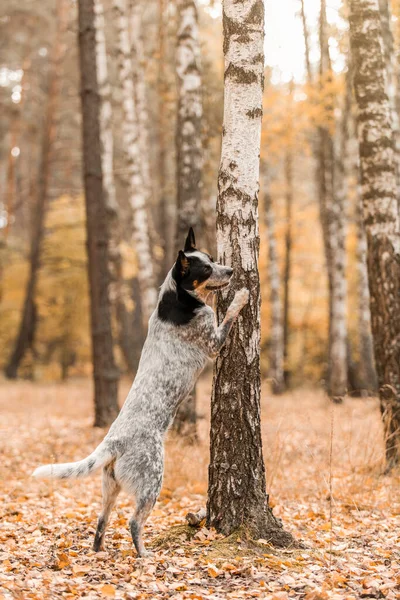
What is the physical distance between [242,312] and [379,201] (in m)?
3.21

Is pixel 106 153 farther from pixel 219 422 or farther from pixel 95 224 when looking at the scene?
pixel 219 422

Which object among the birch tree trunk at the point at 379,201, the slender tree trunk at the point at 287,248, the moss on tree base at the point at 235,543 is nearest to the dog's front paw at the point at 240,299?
the moss on tree base at the point at 235,543

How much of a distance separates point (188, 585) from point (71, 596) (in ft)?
2.50

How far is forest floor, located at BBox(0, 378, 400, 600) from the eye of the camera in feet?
13.9

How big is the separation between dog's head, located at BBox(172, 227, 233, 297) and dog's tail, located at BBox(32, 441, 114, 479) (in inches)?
55.0

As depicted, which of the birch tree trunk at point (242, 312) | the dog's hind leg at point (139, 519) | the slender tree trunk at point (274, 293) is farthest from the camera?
the slender tree trunk at point (274, 293)

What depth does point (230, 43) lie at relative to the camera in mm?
5199

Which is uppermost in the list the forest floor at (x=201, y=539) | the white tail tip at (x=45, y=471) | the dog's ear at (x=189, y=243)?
the dog's ear at (x=189, y=243)

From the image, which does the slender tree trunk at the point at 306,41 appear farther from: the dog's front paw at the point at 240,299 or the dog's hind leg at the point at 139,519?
the dog's hind leg at the point at 139,519

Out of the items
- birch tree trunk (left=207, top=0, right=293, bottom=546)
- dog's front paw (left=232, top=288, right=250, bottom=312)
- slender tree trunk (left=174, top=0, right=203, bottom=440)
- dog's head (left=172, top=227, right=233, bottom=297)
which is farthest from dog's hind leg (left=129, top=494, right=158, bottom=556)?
slender tree trunk (left=174, top=0, right=203, bottom=440)

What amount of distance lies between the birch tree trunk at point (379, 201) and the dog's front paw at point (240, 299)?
9.53 ft

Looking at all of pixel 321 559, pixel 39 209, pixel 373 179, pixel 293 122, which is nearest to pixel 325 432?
pixel 373 179

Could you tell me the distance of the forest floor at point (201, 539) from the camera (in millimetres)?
4223

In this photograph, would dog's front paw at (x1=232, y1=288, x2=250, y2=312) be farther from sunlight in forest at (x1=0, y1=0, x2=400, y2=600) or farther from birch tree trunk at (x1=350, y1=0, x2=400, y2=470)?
birch tree trunk at (x1=350, y1=0, x2=400, y2=470)
